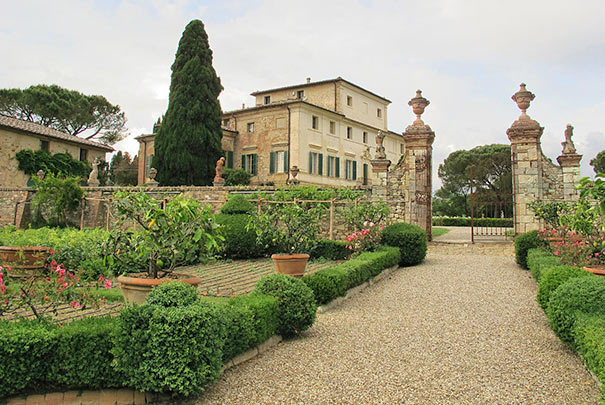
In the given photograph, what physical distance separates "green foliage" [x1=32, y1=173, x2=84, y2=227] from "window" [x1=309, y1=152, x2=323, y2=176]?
1508 cm

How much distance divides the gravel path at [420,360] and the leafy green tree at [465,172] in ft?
91.6

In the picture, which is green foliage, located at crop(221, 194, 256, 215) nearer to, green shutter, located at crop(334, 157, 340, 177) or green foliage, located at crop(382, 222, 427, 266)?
green foliage, located at crop(382, 222, 427, 266)

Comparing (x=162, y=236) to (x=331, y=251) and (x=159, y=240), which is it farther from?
(x=331, y=251)

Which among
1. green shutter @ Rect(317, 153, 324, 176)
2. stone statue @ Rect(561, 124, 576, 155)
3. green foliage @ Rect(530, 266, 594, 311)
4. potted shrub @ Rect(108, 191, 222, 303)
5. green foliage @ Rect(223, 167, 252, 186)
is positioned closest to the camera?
potted shrub @ Rect(108, 191, 222, 303)

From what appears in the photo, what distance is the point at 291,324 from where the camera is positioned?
525cm

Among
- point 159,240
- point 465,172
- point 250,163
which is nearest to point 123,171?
point 250,163

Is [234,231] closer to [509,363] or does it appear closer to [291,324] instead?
[291,324]

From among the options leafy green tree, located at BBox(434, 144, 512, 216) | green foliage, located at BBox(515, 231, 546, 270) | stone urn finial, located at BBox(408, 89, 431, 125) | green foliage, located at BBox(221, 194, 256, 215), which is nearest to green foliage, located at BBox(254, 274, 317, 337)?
green foliage, located at BBox(515, 231, 546, 270)

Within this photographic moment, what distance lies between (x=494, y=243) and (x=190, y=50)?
780 inches

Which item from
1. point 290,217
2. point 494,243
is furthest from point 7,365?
point 494,243

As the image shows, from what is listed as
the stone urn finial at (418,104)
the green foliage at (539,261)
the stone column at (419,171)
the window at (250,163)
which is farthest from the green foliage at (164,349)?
the window at (250,163)

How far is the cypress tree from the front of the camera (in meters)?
25.2

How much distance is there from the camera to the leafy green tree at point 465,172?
34.3 m

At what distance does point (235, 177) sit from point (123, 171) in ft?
Answer: 64.5
